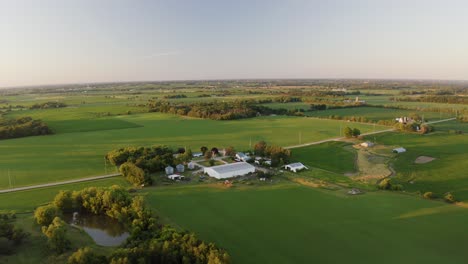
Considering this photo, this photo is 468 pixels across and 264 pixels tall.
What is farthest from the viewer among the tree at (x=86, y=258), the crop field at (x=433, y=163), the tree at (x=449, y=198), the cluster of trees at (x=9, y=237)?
the crop field at (x=433, y=163)

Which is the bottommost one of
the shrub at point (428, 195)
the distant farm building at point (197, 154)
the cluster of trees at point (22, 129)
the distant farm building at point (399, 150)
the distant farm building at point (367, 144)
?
the shrub at point (428, 195)

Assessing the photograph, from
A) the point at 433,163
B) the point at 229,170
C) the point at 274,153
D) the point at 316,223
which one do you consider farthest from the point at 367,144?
the point at 316,223

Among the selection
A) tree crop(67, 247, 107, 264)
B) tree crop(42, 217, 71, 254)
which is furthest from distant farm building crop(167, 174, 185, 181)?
tree crop(67, 247, 107, 264)

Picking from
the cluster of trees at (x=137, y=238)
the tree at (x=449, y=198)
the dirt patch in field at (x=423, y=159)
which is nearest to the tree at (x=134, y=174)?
the cluster of trees at (x=137, y=238)

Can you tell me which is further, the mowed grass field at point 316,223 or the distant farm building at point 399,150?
the distant farm building at point 399,150

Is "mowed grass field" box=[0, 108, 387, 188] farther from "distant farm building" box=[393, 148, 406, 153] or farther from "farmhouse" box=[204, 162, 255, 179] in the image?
"distant farm building" box=[393, 148, 406, 153]

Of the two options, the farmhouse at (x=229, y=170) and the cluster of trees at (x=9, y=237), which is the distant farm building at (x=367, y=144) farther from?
the cluster of trees at (x=9, y=237)

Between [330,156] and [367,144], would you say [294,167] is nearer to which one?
[330,156]

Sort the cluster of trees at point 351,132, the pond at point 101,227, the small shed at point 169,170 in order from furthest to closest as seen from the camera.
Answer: the cluster of trees at point 351,132, the small shed at point 169,170, the pond at point 101,227
